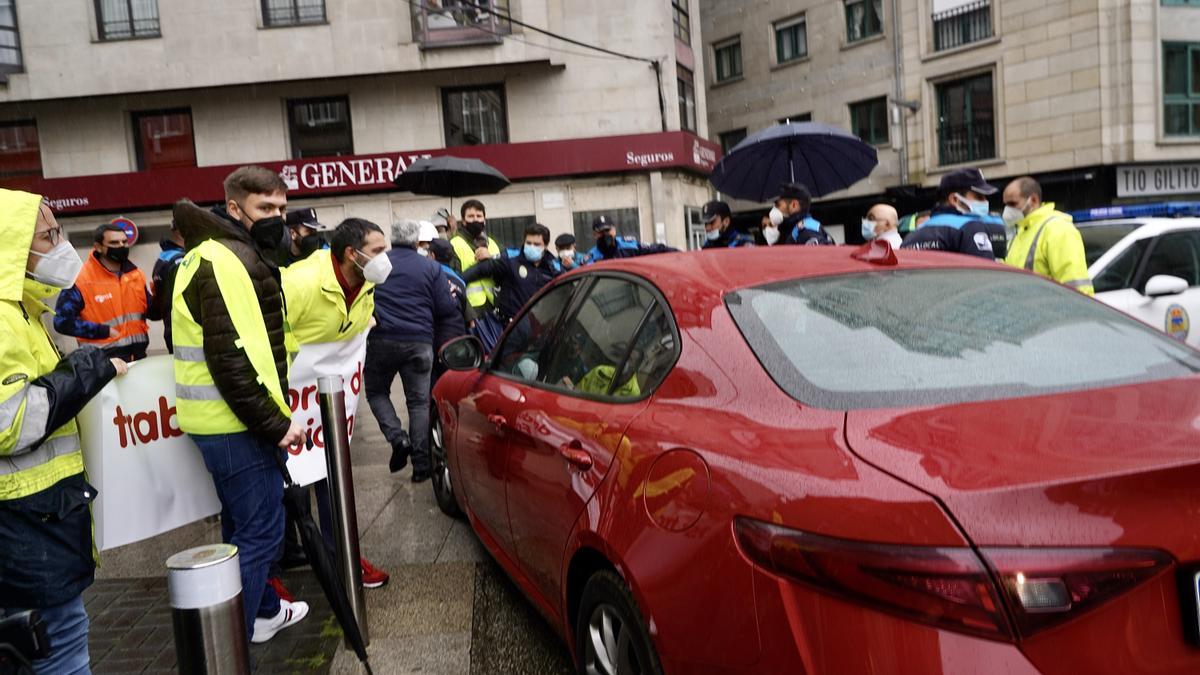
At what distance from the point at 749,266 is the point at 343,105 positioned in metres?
19.3

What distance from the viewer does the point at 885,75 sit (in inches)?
930

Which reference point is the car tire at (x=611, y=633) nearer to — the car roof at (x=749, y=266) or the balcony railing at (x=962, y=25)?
the car roof at (x=749, y=266)

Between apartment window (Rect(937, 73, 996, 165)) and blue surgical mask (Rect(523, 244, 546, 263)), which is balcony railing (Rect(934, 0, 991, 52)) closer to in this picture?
apartment window (Rect(937, 73, 996, 165))

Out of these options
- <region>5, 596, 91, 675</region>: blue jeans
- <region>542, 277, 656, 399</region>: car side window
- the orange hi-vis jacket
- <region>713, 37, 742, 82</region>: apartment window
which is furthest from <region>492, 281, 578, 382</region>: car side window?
<region>713, 37, 742, 82</region>: apartment window

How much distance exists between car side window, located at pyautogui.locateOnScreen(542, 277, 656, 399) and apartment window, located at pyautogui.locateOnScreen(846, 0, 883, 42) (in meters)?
23.7

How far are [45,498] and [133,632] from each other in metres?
1.58

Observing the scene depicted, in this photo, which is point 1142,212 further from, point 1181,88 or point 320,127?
point 320,127

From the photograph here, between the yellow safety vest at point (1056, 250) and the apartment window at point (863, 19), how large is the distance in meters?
20.5

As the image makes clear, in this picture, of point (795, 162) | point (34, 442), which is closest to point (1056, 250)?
point (795, 162)

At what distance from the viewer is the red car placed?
4.56 ft

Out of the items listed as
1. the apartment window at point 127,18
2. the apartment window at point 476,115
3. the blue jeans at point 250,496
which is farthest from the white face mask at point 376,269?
the apartment window at point 127,18

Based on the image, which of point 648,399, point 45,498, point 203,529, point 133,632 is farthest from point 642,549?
point 203,529

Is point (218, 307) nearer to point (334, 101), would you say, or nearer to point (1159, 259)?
point (1159, 259)

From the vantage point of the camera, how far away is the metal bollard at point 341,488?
3.25 meters
